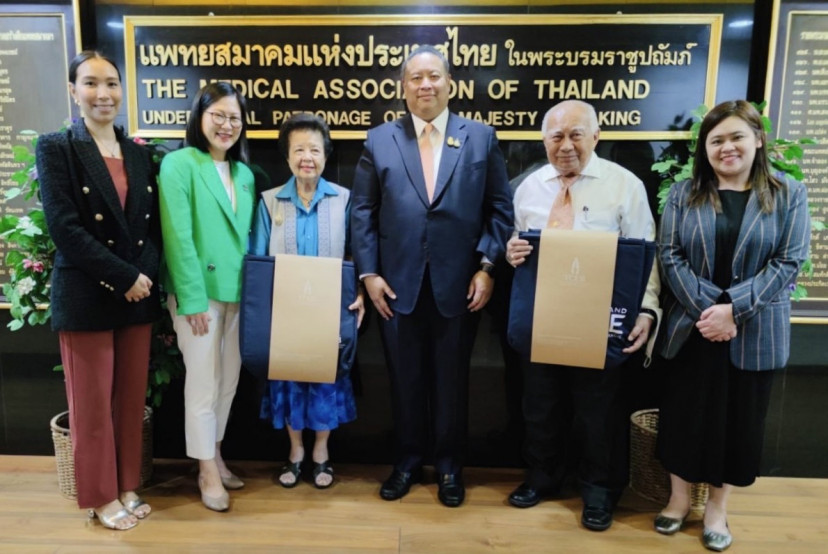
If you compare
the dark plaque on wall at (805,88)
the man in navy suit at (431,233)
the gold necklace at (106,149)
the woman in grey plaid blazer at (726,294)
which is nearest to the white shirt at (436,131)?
the man in navy suit at (431,233)

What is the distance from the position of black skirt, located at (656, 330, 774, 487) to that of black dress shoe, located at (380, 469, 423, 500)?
1014 millimetres

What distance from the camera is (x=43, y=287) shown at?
2.27 metres

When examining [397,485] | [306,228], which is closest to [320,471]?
[397,485]

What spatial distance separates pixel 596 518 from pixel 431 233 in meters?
1.22

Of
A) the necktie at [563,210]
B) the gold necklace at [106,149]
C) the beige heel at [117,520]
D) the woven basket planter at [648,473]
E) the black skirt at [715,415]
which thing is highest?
the gold necklace at [106,149]

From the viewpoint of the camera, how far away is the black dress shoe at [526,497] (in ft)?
7.46

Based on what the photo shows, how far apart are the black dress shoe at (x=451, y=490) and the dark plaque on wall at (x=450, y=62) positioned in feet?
4.82

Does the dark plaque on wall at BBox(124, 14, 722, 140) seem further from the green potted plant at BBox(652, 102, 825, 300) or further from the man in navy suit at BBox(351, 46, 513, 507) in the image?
the man in navy suit at BBox(351, 46, 513, 507)

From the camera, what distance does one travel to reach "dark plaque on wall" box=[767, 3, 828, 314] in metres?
2.41

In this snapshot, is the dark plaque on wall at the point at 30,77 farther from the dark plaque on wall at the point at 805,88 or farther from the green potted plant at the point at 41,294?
the dark plaque on wall at the point at 805,88

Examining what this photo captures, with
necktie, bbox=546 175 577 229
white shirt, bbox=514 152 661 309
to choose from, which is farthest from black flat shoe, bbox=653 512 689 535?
necktie, bbox=546 175 577 229

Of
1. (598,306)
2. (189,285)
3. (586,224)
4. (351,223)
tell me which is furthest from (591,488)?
(189,285)

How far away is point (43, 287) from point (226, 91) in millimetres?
1076

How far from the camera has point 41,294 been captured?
7.49 ft
